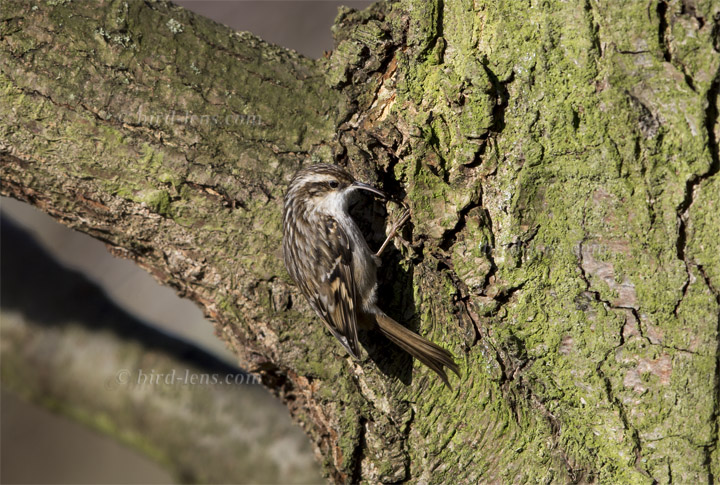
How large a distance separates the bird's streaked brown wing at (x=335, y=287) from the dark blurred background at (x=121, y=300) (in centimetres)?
251

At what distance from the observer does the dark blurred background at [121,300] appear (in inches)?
179

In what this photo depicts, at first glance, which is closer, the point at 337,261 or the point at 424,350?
the point at 424,350

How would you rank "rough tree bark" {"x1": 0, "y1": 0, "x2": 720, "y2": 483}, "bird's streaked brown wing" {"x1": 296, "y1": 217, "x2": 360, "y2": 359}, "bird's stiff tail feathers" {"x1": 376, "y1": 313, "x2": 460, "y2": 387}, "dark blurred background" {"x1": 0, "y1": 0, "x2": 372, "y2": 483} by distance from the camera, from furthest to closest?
1. "dark blurred background" {"x1": 0, "y1": 0, "x2": 372, "y2": 483}
2. "bird's streaked brown wing" {"x1": 296, "y1": 217, "x2": 360, "y2": 359}
3. "bird's stiff tail feathers" {"x1": 376, "y1": 313, "x2": 460, "y2": 387}
4. "rough tree bark" {"x1": 0, "y1": 0, "x2": 720, "y2": 483}

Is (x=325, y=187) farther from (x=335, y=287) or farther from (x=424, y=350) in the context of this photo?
(x=424, y=350)

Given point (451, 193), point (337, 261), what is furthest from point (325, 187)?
point (451, 193)

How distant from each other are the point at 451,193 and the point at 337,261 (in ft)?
2.23

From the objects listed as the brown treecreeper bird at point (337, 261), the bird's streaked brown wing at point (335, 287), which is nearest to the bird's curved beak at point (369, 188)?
the brown treecreeper bird at point (337, 261)

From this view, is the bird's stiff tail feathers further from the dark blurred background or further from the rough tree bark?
the dark blurred background

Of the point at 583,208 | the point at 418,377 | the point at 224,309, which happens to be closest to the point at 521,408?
the point at 418,377

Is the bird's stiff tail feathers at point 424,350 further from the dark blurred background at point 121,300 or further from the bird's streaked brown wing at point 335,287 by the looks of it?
the dark blurred background at point 121,300

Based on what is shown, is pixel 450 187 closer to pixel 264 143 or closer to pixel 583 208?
pixel 583 208

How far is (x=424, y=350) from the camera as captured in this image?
70.9 inches

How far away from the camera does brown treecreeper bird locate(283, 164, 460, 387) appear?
186 centimetres

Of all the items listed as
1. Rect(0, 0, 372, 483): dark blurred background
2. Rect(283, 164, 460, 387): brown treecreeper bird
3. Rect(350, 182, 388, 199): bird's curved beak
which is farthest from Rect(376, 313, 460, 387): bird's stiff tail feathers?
Rect(0, 0, 372, 483): dark blurred background
